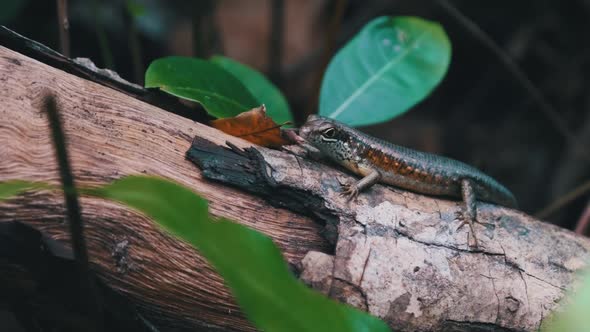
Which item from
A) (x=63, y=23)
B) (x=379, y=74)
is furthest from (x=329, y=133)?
(x=63, y=23)

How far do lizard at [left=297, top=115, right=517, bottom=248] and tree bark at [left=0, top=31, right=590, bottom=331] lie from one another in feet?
1.00

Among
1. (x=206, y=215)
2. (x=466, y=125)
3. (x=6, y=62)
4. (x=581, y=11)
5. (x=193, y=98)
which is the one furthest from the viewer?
(x=466, y=125)

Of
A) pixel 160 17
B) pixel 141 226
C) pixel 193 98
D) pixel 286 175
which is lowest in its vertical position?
pixel 141 226

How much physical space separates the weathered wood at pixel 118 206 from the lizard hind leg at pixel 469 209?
2.58ft

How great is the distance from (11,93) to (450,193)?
7.86 feet

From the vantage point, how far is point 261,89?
3941mm

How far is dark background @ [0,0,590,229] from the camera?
6117 millimetres

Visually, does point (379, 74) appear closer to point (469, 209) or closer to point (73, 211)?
point (469, 209)

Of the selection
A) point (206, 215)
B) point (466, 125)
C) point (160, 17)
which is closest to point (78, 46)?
point (160, 17)

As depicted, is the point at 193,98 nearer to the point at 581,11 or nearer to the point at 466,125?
the point at 466,125

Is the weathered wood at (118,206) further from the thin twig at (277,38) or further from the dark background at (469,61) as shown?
the dark background at (469,61)

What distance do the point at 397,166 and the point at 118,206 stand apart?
1737 millimetres

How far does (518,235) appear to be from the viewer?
3.13 meters

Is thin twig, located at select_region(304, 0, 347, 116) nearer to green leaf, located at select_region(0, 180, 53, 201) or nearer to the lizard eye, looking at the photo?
the lizard eye
